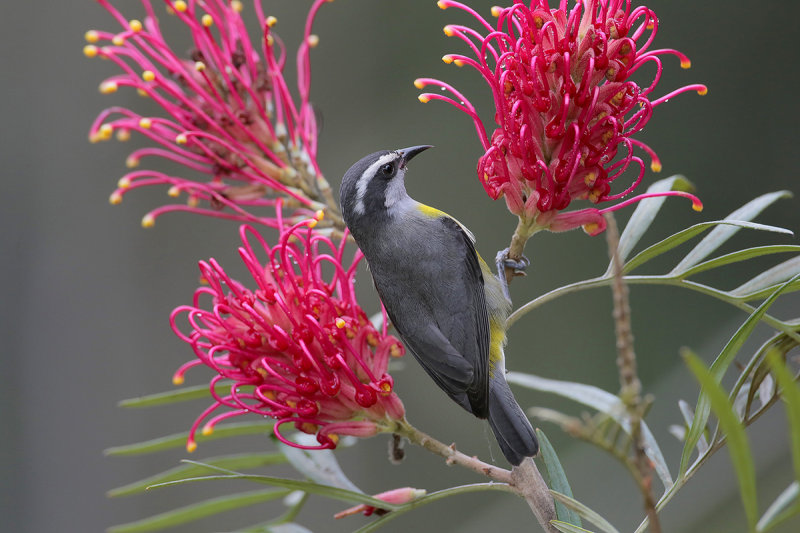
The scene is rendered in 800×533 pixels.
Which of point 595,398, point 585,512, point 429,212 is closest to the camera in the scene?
point 585,512

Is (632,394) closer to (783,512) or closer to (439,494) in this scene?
(783,512)

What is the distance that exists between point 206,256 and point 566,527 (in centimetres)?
286

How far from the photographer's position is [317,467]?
1.17m

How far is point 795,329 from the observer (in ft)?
2.81

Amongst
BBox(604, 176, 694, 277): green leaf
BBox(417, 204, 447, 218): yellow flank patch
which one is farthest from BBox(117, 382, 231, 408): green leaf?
BBox(604, 176, 694, 277): green leaf

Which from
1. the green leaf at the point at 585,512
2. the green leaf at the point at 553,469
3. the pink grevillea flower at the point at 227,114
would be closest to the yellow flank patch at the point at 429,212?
the pink grevillea flower at the point at 227,114

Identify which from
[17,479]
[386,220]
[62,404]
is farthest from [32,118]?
[386,220]

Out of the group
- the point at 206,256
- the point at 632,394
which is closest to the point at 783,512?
the point at 632,394

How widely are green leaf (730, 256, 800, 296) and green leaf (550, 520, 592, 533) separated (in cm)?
35

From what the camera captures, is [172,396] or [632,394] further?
[172,396]

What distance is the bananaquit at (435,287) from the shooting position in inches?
46.8

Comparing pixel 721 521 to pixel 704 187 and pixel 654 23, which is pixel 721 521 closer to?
pixel 704 187

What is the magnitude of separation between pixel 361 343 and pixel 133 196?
106 inches

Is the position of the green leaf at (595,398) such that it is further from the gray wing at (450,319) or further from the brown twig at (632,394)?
the brown twig at (632,394)
